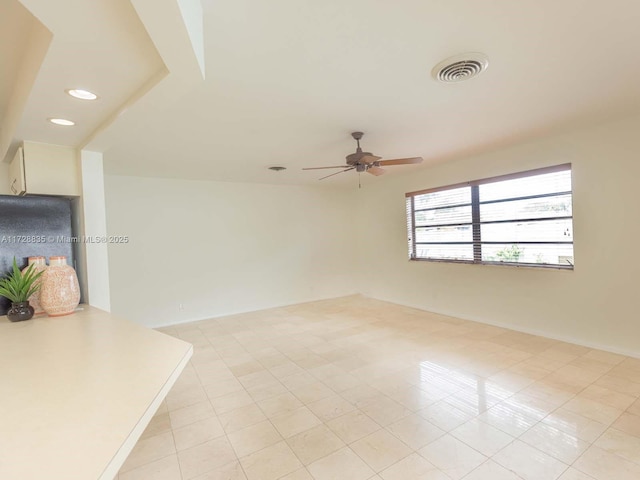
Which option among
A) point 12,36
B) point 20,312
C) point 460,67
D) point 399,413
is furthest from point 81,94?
point 399,413

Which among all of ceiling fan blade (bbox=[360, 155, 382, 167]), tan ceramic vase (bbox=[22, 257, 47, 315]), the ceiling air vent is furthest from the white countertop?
ceiling fan blade (bbox=[360, 155, 382, 167])

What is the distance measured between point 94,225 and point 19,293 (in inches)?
35.1

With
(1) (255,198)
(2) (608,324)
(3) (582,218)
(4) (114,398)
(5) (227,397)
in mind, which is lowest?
(5) (227,397)

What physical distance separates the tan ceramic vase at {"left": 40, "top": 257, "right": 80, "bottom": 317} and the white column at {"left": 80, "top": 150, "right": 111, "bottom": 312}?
61 cm

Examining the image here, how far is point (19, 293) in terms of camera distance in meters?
1.98

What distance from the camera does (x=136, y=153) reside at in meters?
3.55

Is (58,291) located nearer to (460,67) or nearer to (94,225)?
(94,225)

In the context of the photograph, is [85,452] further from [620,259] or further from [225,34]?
[620,259]

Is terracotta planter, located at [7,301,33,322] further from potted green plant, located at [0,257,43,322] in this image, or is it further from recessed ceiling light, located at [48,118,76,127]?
recessed ceiling light, located at [48,118,76,127]

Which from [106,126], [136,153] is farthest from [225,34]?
[136,153]

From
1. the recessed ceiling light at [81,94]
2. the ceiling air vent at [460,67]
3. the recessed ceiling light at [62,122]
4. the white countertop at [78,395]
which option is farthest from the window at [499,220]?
the recessed ceiling light at [62,122]

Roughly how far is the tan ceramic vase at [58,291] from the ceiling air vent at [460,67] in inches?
114

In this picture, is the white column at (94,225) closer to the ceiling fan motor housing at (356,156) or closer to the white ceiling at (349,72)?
the white ceiling at (349,72)

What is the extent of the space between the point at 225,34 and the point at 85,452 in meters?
1.82
